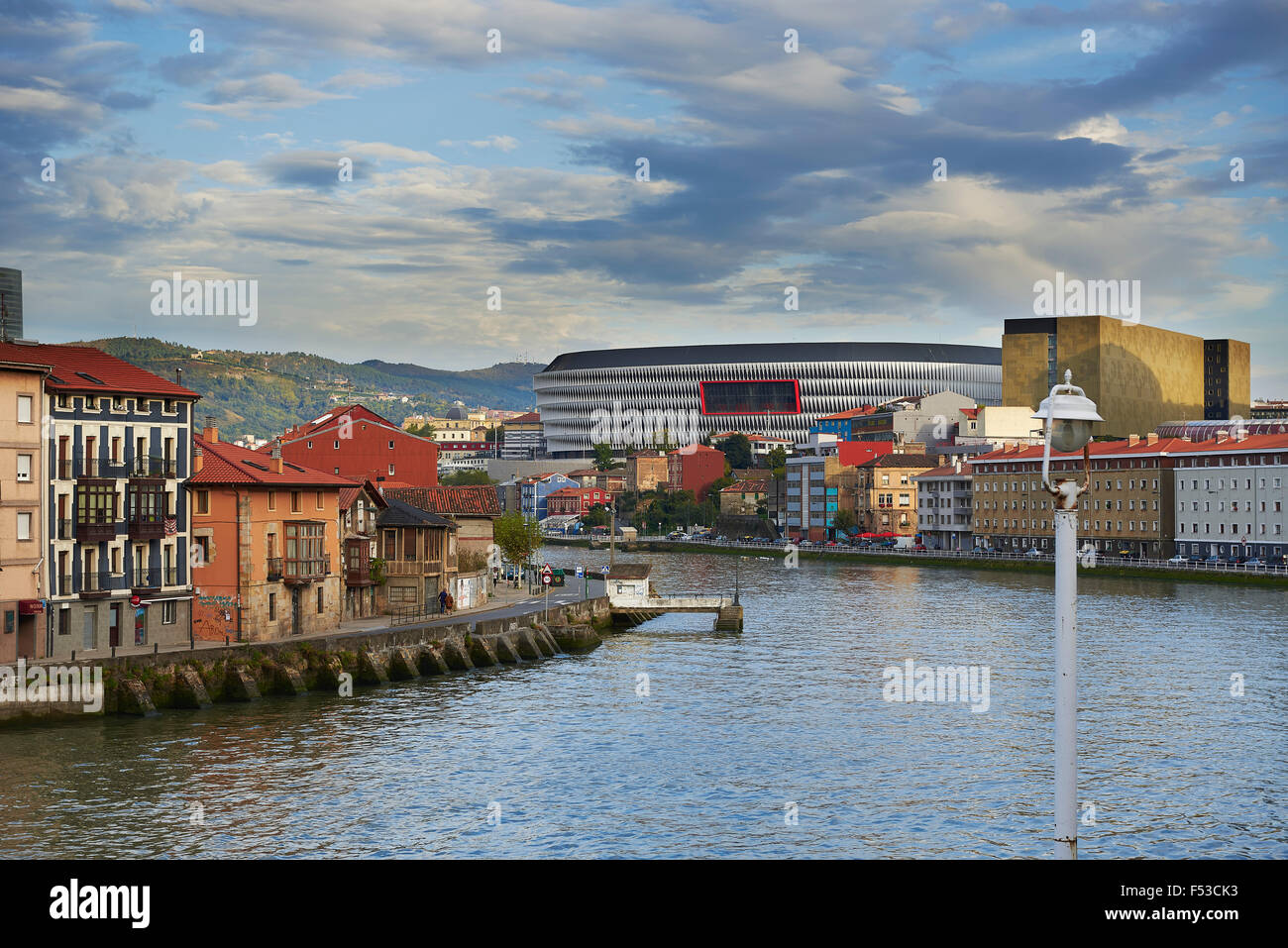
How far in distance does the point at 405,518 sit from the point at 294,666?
51.1ft

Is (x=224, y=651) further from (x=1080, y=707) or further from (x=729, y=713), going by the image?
(x=1080, y=707)

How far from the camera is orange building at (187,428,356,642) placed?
45156mm

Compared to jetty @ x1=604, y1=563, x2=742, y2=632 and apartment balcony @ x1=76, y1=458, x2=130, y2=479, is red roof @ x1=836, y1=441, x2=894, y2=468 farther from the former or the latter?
apartment balcony @ x1=76, y1=458, x2=130, y2=479

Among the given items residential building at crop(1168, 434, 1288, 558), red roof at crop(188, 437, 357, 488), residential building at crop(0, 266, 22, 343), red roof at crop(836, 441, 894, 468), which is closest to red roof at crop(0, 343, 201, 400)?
red roof at crop(188, 437, 357, 488)

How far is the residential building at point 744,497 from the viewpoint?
190 metres

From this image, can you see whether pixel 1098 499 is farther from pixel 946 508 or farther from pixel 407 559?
pixel 407 559

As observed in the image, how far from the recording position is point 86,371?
4425cm

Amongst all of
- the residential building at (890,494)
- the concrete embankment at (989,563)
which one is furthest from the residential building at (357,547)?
the residential building at (890,494)

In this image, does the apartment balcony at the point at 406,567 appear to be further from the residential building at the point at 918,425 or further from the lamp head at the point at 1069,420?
the residential building at the point at 918,425

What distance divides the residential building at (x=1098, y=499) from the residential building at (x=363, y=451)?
5102 cm

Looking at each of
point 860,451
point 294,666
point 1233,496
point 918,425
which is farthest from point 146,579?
point 918,425

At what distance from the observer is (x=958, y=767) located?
32125mm
